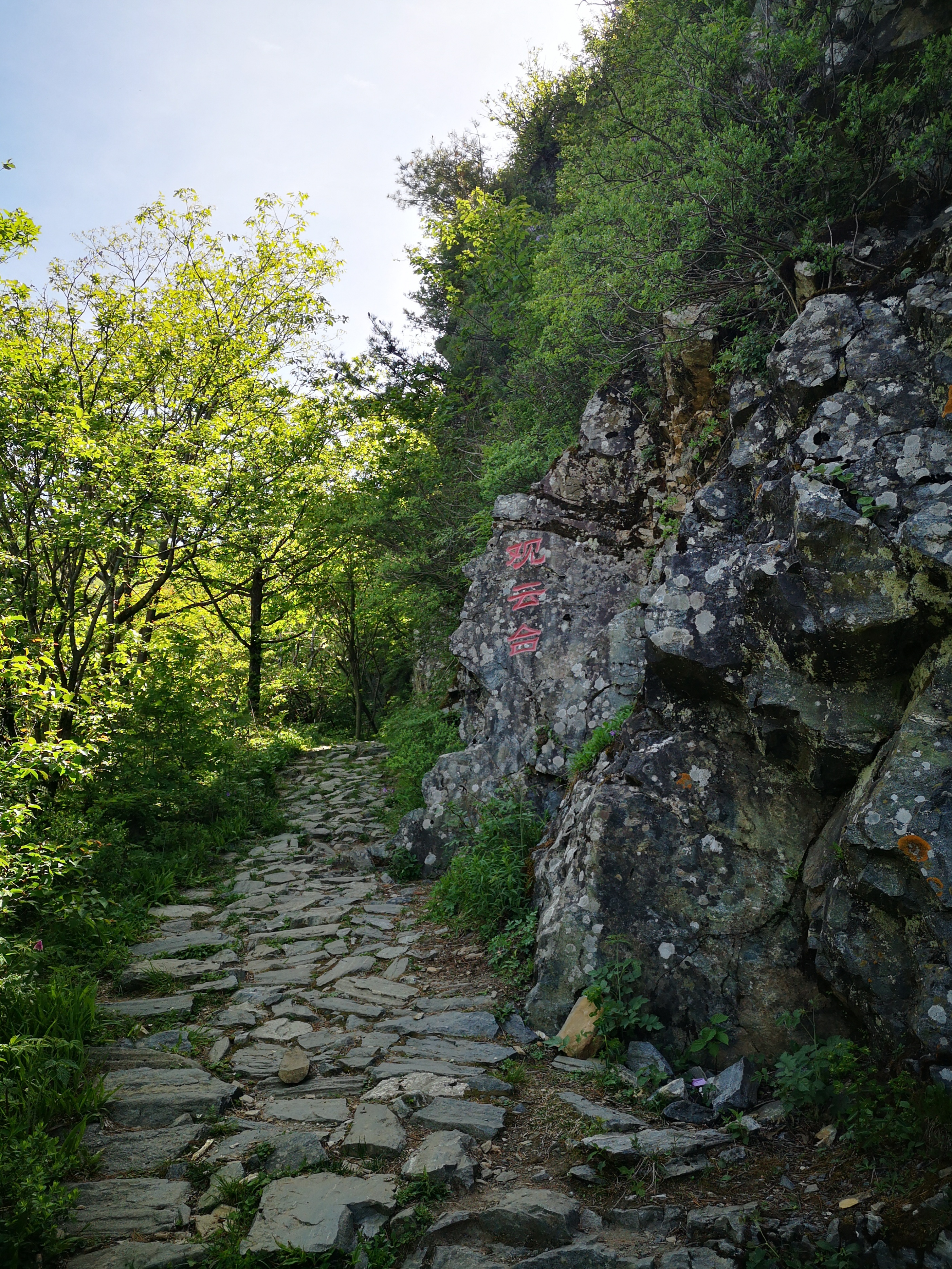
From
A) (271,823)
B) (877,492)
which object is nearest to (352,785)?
(271,823)

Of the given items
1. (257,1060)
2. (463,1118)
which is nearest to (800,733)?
(463,1118)

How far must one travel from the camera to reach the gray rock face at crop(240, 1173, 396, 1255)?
2.92 meters

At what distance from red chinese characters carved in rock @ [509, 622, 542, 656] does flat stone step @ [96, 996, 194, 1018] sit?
4.86 meters

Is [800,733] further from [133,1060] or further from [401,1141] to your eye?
[133,1060]

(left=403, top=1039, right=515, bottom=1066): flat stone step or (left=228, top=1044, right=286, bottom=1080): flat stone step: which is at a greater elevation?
(left=228, top=1044, right=286, bottom=1080): flat stone step

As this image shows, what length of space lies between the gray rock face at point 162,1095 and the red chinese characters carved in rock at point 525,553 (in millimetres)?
6177

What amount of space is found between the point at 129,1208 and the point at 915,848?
4.08 m

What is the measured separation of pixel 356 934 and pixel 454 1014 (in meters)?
2.09

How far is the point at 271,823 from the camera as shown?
35.3 ft

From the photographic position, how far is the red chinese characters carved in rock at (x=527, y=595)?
8.63 m

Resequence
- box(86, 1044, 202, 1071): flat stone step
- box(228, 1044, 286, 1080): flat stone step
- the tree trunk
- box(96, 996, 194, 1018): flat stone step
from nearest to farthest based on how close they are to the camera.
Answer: box(86, 1044, 202, 1071): flat stone step
box(228, 1044, 286, 1080): flat stone step
box(96, 996, 194, 1018): flat stone step
the tree trunk

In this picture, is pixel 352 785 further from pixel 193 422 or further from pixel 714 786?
pixel 714 786

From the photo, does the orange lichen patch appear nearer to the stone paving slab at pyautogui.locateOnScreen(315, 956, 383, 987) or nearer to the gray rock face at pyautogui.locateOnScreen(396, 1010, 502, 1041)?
the gray rock face at pyautogui.locateOnScreen(396, 1010, 502, 1041)

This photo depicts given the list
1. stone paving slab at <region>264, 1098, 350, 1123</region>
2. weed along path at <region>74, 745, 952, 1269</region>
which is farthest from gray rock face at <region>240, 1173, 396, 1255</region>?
stone paving slab at <region>264, 1098, 350, 1123</region>
